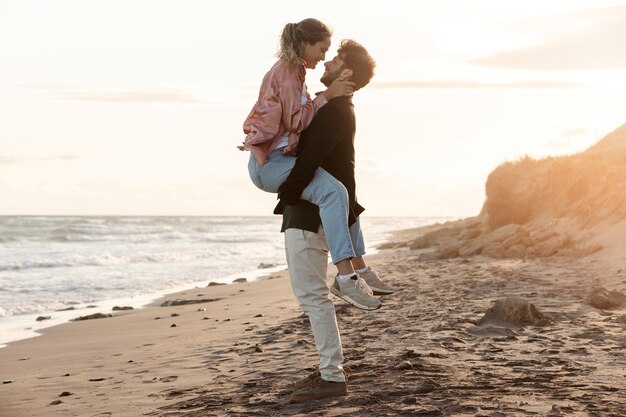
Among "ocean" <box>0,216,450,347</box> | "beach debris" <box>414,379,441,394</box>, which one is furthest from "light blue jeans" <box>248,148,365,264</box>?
"ocean" <box>0,216,450,347</box>

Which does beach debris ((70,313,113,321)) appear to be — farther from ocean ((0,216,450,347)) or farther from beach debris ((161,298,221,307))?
beach debris ((161,298,221,307))

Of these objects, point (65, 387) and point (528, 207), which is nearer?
point (65, 387)

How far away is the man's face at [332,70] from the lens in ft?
17.3

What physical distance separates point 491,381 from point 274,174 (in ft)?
7.15

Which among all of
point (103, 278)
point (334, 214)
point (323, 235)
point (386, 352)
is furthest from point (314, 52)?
point (103, 278)

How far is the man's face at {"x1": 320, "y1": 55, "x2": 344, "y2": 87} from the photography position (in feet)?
17.3

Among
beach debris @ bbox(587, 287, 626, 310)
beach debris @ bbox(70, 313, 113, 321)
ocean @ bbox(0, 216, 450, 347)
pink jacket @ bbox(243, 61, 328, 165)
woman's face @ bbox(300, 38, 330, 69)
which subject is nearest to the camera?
pink jacket @ bbox(243, 61, 328, 165)

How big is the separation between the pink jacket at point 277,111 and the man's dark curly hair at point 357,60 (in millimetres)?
353

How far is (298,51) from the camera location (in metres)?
5.05

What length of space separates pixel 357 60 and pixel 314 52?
325 millimetres

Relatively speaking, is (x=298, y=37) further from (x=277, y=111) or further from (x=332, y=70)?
(x=277, y=111)

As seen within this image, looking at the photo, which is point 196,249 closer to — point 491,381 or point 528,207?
point 528,207

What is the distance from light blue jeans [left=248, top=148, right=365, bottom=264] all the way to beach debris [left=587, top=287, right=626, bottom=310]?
474cm

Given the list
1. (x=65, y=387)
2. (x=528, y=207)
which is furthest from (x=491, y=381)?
(x=528, y=207)
